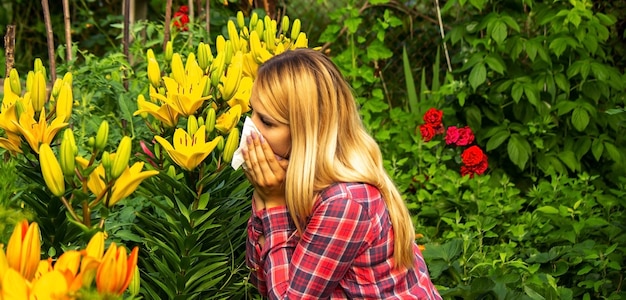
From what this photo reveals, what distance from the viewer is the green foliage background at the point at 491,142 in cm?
297

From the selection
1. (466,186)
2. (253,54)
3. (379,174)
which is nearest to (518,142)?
(466,186)

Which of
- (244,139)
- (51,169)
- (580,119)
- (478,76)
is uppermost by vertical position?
(51,169)

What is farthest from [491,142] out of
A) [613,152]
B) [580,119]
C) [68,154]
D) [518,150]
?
[68,154]

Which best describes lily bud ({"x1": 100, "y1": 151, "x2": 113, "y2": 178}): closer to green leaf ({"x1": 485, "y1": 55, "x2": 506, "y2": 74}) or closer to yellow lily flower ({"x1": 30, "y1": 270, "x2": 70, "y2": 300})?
yellow lily flower ({"x1": 30, "y1": 270, "x2": 70, "y2": 300})

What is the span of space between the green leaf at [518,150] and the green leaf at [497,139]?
0.03 meters

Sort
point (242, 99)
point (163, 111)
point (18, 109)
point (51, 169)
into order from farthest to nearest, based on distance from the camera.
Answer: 1. point (242, 99)
2. point (163, 111)
3. point (18, 109)
4. point (51, 169)

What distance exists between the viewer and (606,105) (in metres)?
4.45

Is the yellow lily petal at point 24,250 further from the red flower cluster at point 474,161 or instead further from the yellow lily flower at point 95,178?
the red flower cluster at point 474,161

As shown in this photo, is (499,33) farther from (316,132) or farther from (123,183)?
(123,183)

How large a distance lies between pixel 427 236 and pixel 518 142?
2.59 feet

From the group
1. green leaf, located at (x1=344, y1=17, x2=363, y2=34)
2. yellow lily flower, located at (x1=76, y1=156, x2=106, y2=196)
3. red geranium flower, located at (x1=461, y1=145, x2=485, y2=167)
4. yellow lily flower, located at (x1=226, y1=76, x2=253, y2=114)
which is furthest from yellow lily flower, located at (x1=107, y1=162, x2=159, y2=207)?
green leaf, located at (x1=344, y1=17, x2=363, y2=34)

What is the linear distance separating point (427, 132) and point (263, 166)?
2333 millimetres

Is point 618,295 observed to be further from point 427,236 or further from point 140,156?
point 140,156

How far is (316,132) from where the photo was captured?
7.14 feet
